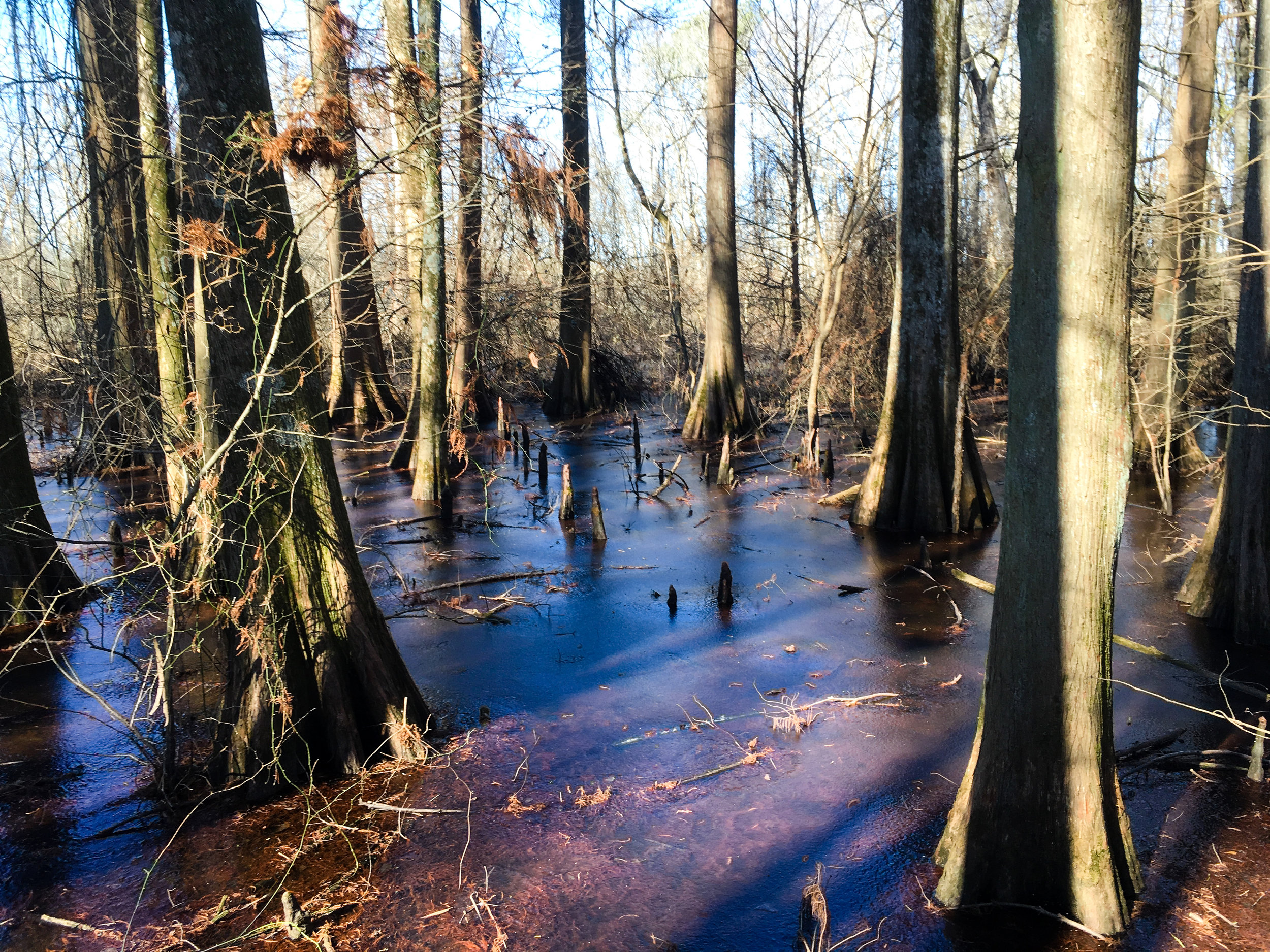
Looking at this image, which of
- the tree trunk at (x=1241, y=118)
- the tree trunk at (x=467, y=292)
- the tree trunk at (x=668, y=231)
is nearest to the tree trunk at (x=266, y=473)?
the tree trunk at (x=467, y=292)

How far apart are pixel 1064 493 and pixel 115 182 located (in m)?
11.3

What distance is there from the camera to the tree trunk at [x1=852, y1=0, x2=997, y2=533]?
10.2 meters

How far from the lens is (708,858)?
177 inches

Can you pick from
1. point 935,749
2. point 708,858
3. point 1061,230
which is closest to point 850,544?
point 935,749

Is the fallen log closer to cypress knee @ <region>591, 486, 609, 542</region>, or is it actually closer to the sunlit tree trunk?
cypress knee @ <region>591, 486, 609, 542</region>

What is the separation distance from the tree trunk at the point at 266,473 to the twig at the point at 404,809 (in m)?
0.35

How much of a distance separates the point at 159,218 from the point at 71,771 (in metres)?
4.89

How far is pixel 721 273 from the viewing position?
18109 mm

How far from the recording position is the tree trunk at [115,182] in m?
6.82

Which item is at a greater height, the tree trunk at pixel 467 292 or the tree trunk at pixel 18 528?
the tree trunk at pixel 467 292

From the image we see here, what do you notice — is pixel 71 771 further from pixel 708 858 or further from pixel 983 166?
pixel 983 166

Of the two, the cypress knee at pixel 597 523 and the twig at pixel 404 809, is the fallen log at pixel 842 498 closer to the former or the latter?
the cypress knee at pixel 597 523

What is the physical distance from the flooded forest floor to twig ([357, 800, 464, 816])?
2 cm

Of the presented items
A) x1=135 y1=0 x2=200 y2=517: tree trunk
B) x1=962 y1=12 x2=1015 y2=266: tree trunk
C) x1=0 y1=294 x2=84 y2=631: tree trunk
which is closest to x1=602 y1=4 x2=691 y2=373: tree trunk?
x1=962 y1=12 x2=1015 y2=266: tree trunk
